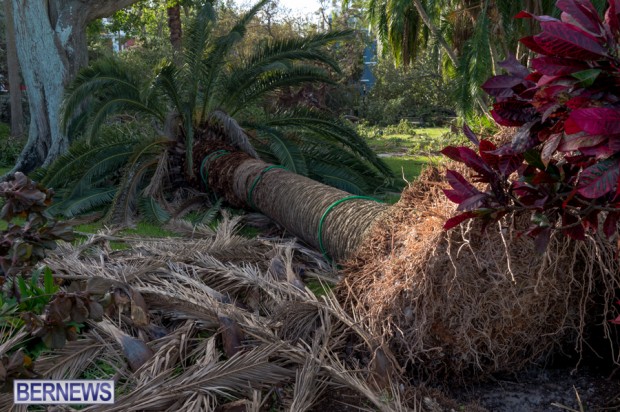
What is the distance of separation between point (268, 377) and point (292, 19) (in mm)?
27644

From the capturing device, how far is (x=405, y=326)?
3.37m

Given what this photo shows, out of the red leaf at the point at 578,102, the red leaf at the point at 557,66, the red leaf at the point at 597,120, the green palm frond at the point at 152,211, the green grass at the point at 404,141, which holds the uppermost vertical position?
the red leaf at the point at 557,66

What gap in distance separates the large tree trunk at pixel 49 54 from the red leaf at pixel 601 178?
10.5 m

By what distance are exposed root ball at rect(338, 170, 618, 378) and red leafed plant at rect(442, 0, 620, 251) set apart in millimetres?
817

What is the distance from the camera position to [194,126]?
8.91 m

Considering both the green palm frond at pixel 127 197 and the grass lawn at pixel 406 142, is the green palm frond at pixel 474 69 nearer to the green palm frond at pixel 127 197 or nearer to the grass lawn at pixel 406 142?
the grass lawn at pixel 406 142

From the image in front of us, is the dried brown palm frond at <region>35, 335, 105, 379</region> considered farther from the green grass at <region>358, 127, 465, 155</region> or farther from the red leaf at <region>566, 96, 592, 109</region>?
the green grass at <region>358, 127, 465, 155</region>

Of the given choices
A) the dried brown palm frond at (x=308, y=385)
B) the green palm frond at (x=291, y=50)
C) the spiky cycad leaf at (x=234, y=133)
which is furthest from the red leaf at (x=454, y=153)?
the green palm frond at (x=291, y=50)

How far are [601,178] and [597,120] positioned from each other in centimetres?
18

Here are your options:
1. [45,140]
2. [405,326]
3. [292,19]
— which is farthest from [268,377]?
[292,19]

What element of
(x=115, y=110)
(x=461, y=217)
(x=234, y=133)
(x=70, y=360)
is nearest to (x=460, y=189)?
(x=461, y=217)

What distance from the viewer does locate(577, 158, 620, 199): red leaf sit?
5.86 feet

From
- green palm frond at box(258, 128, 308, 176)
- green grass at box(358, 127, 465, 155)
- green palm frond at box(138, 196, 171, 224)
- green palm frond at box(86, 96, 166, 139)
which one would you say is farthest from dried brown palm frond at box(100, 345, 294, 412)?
green grass at box(358, 127, 465, 155)

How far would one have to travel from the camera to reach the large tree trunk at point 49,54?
11.1 meters
